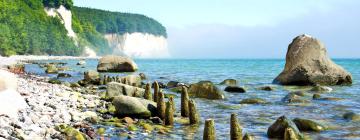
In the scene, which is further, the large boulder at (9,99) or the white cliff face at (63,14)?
the white cliff face at (63,14)

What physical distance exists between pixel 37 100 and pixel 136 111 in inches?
139

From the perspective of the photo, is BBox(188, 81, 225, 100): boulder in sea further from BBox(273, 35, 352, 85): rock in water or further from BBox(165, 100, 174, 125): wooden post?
BBox(273, 35, 352, 85): rock in water

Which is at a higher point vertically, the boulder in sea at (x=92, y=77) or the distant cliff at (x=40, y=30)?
the distant cliff at (x=40, y=30)

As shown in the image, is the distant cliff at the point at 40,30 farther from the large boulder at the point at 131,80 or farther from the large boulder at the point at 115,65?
the large boulder at the point at 131,80

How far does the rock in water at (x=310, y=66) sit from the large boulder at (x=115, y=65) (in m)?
23.0

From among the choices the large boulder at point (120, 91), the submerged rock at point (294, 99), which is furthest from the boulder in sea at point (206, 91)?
the large boulder at point (120, 91)

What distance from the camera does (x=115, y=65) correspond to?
52.2m

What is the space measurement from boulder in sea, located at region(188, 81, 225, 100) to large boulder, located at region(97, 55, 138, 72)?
2836 centimetres

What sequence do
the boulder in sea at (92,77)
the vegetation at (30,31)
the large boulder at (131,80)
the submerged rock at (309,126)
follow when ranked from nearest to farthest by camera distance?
the submerged rock at (309,126) < the large boulder at (131,80) < the boulder in sea at (92,77) < the vegetation at (30,31)

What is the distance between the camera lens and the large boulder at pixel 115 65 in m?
52.2

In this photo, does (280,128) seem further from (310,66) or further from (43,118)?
(310,66)

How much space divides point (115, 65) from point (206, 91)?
95.9 ft

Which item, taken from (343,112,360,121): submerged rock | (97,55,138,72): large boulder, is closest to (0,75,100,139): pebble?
(343,112,360,121): submerged rock

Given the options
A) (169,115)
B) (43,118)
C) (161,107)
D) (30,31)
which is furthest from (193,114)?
(30,31)
